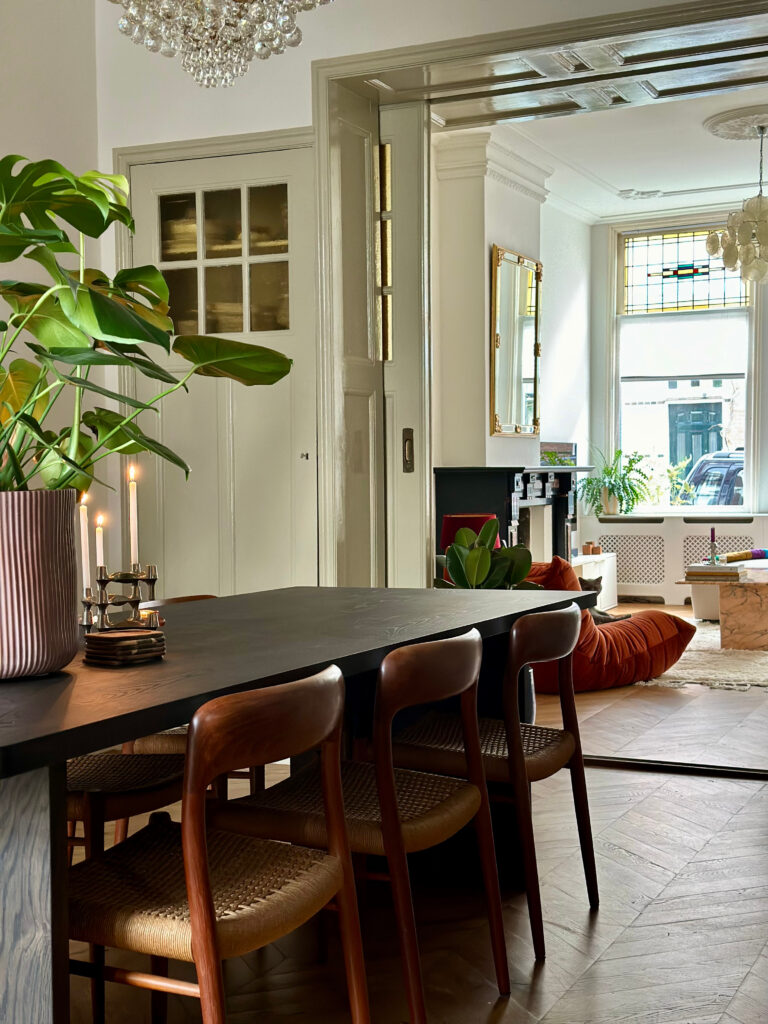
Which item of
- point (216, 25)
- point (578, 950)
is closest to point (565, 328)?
point (216, 25)

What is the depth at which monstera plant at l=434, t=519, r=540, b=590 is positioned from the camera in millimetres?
4734

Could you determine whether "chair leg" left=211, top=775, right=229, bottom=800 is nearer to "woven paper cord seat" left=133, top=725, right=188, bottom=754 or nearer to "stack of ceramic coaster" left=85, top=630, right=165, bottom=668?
"woven paper cord seat" left=133, top=725, right=188, bottom=754

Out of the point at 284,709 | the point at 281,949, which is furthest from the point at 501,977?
the point at 284,709

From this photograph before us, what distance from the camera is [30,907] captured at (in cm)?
173

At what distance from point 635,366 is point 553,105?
6485mm

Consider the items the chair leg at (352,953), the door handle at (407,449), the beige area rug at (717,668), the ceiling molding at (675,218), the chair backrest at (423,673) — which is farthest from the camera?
the ceiling molding at (675,218)

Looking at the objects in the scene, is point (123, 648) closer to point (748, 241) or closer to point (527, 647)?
point (527, 647)

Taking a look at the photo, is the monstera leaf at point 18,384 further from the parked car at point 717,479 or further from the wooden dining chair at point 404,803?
the parked car at point 717,479

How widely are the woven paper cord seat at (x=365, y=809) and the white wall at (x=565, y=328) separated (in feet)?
26.6

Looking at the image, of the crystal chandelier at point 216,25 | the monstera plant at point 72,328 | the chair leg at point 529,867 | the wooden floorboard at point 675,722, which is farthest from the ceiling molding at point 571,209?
the monstera plant at point 72,328

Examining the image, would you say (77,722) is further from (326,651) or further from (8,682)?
(326,651)

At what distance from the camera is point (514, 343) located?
9.28m

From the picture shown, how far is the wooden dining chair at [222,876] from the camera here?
6.03ft

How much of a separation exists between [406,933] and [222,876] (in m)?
0.52
